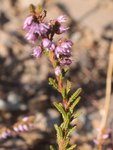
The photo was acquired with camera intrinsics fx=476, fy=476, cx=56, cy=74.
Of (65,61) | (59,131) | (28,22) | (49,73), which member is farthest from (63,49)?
(49,73)

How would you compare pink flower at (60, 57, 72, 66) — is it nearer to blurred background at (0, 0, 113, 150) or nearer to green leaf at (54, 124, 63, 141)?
green leaf at (54, 124, 63, 141)

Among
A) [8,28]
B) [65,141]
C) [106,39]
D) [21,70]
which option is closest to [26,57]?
[21,70]

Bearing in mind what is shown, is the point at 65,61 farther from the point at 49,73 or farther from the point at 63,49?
the point at 49,73

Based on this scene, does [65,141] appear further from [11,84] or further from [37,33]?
[11,84]

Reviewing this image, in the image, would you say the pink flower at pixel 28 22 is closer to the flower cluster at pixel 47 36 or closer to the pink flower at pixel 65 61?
the flower cluster at pixel 47 36

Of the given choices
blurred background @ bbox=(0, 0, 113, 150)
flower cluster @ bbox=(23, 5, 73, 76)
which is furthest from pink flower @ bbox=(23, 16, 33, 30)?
blurred background @ bbox=(0, 0, 113, 150)

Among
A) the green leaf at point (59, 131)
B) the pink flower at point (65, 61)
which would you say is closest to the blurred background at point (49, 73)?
the green leaf at point (59, 131)
